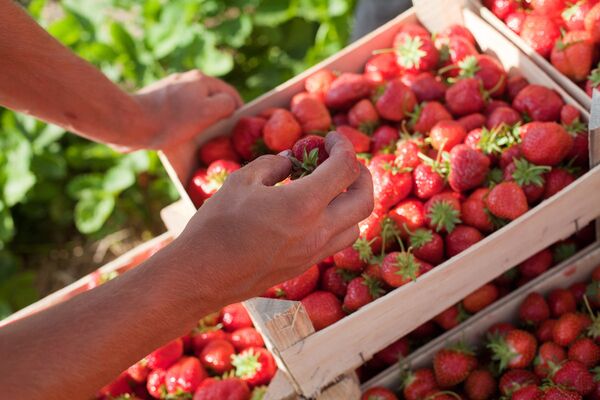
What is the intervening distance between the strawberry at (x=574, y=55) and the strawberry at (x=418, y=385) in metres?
0.99

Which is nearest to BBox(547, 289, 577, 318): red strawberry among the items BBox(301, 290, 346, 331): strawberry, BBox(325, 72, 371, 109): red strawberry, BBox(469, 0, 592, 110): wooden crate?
BBox(469, 0, 592, 110): wooden crate

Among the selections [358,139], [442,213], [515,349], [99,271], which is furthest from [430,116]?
[99,271]

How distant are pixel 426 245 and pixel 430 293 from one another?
0.19 metres

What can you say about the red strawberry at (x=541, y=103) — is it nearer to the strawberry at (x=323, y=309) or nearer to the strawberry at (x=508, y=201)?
the strawberry at (x=508, y=201)

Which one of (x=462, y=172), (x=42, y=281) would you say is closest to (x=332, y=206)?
(x=462, y=172)

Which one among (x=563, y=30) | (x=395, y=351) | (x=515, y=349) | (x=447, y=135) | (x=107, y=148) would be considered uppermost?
(x=107, y=148)

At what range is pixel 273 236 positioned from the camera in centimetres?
121

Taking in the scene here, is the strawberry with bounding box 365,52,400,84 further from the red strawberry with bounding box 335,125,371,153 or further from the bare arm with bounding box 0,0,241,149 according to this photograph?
the bare arm with bounding box 0,0,241,149

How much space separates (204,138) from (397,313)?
917 millimetres

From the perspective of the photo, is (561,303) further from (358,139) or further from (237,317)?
(237,317)

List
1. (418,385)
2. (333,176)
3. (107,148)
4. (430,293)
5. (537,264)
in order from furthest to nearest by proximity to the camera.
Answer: (107,148) < (537,264) < (418,385) < (430,293) < (333,176)

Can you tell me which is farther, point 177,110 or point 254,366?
point 177,110

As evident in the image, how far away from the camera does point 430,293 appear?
1709 mm

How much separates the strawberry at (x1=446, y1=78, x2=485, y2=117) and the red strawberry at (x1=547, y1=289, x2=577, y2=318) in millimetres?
591
